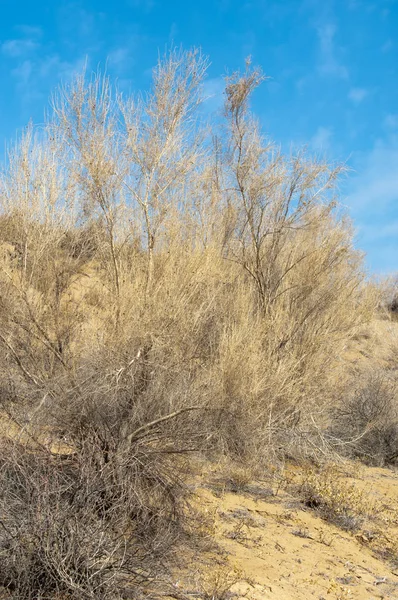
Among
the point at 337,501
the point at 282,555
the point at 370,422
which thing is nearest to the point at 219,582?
the point at 282,555

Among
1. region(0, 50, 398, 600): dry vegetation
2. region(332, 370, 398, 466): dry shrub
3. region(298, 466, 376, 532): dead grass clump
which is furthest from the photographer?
region(332, 370, 398, 466): dry shrub

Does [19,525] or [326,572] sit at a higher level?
[19,525]

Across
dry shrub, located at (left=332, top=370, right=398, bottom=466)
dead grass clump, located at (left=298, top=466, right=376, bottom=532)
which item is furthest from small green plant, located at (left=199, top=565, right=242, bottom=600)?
dry shrub, located at (left=332, top=370, right=398, bottom=466)

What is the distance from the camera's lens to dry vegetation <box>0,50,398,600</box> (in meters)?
4.42

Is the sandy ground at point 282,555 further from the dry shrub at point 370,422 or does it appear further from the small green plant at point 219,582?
the dry shrub at point 370,422

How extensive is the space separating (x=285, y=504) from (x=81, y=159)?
5.29 m

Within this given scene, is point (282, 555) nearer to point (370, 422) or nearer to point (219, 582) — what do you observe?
point (219, 582)

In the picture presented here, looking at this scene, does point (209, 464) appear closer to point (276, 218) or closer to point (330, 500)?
point (330, 500)

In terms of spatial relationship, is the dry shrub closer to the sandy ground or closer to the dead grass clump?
the dead grass clump

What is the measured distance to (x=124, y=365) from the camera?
239 inches

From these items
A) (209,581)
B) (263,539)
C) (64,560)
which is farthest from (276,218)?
(64,560)

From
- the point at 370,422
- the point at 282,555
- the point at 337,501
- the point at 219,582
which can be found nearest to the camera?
the point at 219,582

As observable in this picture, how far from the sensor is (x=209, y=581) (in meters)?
4.81

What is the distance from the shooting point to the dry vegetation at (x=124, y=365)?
174 inches
